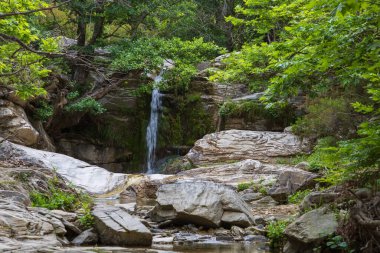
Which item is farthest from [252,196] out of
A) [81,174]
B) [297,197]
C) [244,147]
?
[81,174]

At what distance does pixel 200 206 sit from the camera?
25.5 ft

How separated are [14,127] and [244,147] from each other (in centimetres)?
825

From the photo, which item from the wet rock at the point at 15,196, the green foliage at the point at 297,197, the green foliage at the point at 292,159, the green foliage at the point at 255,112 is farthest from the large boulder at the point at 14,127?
the green foliage at the point at 297,197

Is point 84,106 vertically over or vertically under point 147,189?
over

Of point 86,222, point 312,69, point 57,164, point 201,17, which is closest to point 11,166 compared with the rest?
point 86,222

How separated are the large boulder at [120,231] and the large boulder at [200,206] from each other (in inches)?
49.2

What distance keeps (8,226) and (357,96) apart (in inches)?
413

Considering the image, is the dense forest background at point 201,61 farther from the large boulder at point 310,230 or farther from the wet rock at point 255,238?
the wet rock at point 255,238

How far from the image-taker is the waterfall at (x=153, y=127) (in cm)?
2036

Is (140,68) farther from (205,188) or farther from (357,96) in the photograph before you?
(205,188)

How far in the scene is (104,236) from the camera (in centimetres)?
652

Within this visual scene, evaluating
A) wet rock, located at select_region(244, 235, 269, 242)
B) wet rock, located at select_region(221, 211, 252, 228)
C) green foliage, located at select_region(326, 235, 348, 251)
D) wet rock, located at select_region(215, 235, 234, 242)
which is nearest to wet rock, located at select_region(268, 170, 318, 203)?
wet rock, located at select_region(221, 211, 252, 228)

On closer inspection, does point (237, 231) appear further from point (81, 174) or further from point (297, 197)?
point (81, 174)

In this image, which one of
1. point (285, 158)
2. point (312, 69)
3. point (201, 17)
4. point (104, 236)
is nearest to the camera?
point (312, 69)
